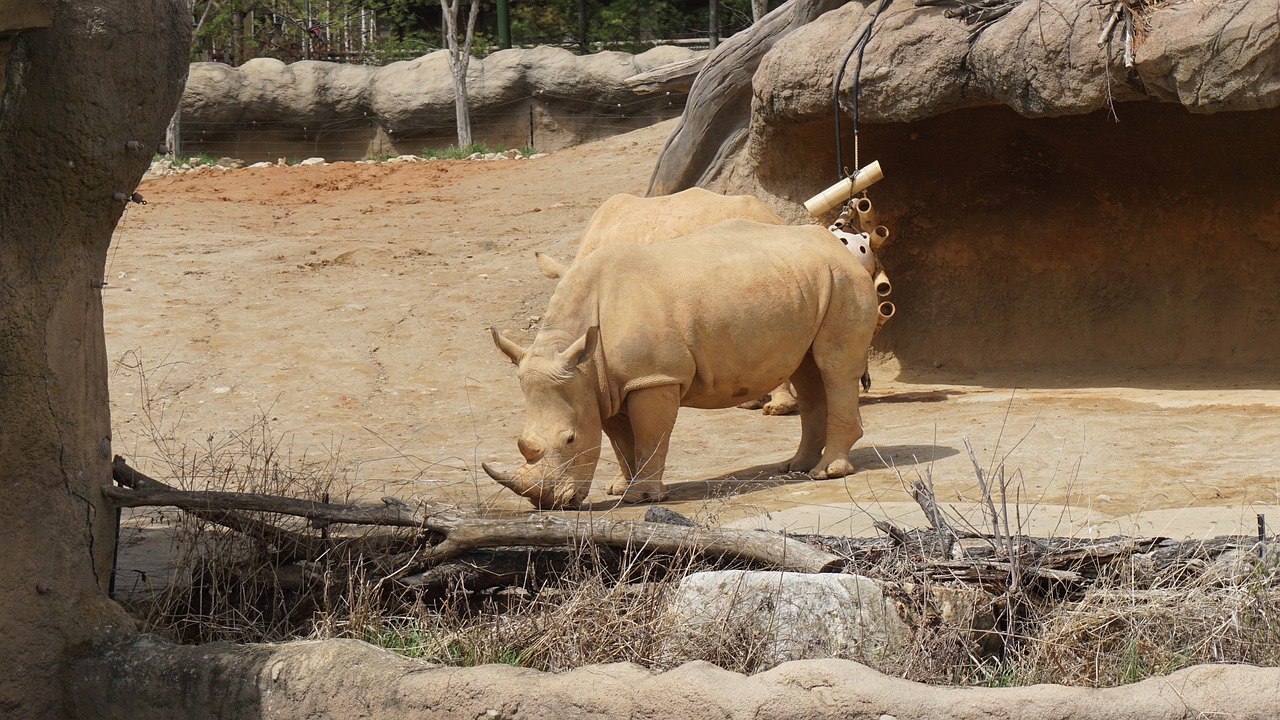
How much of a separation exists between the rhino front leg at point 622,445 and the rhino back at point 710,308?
1.05 ft

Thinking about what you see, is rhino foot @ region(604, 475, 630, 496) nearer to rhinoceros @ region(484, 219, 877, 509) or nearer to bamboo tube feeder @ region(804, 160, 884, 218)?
rhinoceros @ region(484, 219, 877, 509)

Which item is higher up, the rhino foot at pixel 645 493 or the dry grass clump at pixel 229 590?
the dry grass clump at pixel 229 590

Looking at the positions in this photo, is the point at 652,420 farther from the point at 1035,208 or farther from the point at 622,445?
the point at 1035,208

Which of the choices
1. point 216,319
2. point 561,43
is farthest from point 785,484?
point 561,43

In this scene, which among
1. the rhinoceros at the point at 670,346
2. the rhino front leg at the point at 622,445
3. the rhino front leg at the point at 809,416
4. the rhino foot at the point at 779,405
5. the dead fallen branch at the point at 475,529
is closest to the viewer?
the dead fallen branch at the point at 475,529

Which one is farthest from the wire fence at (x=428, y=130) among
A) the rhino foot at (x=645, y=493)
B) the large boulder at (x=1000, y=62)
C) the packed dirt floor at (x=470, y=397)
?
the rhino foot at (x=645, y=493)

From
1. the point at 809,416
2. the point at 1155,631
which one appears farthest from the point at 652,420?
the point at 1155,631

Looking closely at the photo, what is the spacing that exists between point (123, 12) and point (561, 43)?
66.9 feet

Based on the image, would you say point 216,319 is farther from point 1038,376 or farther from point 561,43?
point 561,43

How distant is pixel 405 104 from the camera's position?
2200 centimetres

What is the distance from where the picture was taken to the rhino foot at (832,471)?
732 cm

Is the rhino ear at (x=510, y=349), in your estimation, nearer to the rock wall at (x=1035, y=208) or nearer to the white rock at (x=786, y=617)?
the white rock at (x=786, y=617)

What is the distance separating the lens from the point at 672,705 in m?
3.94

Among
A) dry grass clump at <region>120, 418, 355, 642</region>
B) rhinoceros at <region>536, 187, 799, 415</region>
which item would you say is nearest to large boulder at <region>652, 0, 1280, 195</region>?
rhinoceros at <region>536, 187, 799, 415</region>
